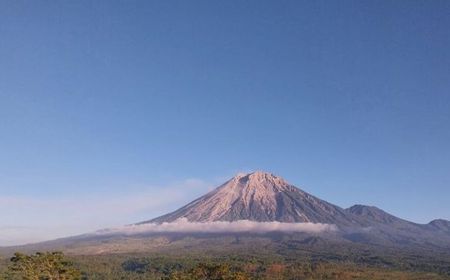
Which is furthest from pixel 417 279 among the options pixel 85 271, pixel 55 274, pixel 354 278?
pixel 55 274

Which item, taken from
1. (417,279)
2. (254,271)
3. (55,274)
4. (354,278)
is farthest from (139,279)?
(55,274)

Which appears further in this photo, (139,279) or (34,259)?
(139,279)

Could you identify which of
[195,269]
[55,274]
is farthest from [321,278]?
[55,274]

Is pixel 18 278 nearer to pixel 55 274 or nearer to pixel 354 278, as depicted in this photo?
pixel 55 274

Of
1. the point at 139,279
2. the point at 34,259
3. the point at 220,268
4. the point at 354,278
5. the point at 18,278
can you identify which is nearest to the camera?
the point at 34,259

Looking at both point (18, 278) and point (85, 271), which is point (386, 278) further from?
point (18, 278)

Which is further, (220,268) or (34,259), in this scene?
(220,268)

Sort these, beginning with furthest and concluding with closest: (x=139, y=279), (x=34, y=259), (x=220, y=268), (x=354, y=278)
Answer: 1. (x=354, y=278)
2. (x=139, y=279)
3. (x=220, y=268)
4. (x=34, y=259)

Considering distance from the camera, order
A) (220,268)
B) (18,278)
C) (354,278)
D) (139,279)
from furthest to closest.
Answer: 1. (354,278)
2. (139,279)
3. (18,278)
4. (220,268)

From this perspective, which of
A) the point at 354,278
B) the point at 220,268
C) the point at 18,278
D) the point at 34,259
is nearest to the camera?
the point at 34,259
